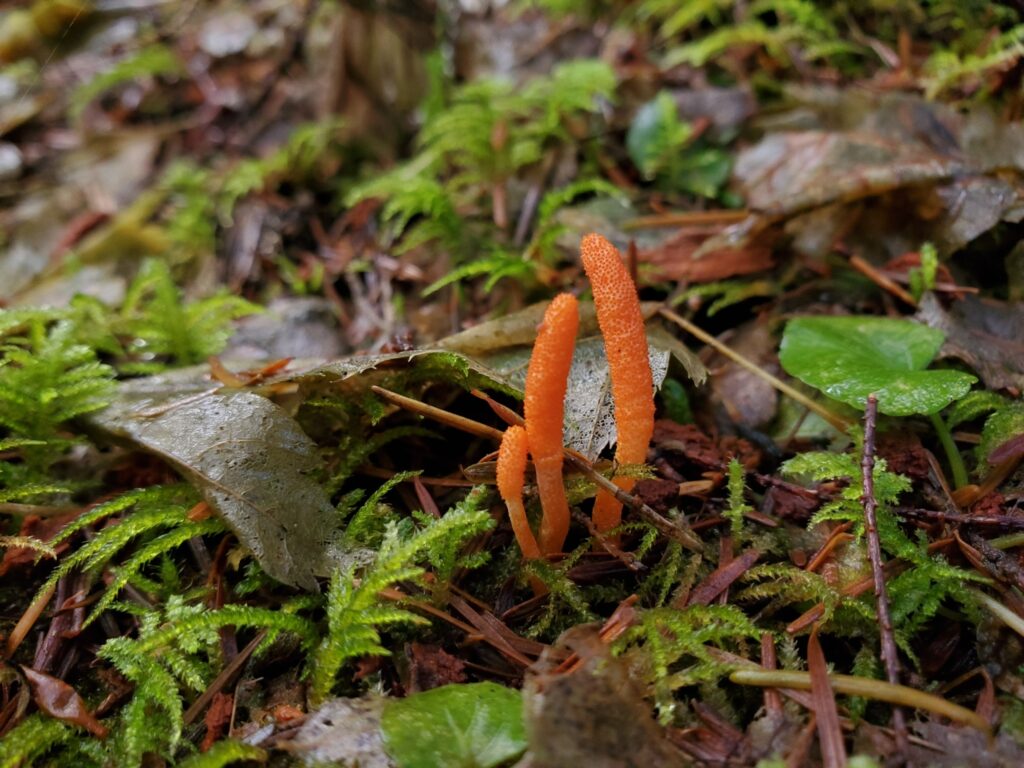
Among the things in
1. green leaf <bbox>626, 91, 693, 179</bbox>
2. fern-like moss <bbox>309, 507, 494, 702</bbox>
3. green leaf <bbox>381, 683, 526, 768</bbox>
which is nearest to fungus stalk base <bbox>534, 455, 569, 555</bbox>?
fern-like moss <bbox>309, 507, 494, 702</bbox>

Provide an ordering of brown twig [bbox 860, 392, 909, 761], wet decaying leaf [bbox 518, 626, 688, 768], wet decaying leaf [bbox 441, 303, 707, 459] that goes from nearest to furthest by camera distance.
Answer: wet decaying leaf [bbox 518, 626, 688, 768], brown twig [bbox 860, 392, 909, 761], wet decaying leaf [bbox 441, 303, 707, 459]

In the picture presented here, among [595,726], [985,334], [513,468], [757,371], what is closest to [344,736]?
[595,726]

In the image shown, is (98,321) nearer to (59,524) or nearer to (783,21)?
(59,524)

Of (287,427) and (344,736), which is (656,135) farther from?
(344,736)

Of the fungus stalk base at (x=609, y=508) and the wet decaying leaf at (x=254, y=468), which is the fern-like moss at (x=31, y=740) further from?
the fungus stalk base at (x=609, y=508)

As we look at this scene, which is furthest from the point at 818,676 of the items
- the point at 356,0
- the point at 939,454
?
the point at 356,0

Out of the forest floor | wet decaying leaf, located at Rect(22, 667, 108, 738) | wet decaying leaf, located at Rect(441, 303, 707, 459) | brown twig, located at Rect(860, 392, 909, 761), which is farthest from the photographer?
wet decaying leaf, located at Rect(441, 303, 707, 459)

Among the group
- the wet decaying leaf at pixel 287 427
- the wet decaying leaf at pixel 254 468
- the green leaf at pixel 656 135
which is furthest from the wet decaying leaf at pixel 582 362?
the green leaf at pixel 656 135

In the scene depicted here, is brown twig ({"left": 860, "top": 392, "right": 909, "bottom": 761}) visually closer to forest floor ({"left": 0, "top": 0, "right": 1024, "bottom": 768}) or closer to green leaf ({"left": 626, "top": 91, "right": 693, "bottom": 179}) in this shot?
forest floor ({"left": 0, "top": 0, "right": 1024, "bottom": 768})
